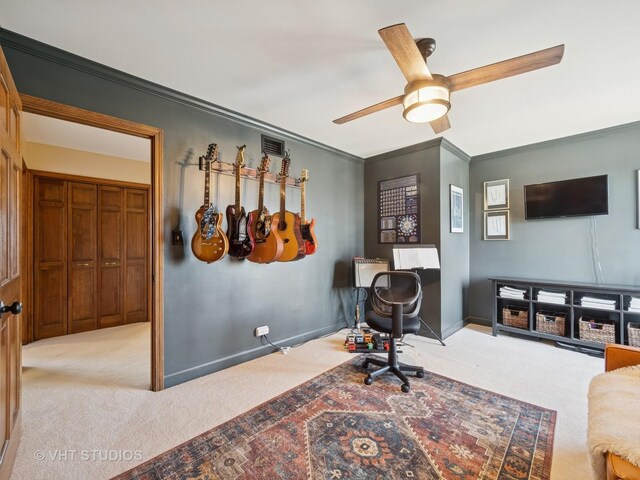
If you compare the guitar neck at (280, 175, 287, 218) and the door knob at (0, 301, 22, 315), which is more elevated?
the guitar neck at (280, 175, 287, 218)

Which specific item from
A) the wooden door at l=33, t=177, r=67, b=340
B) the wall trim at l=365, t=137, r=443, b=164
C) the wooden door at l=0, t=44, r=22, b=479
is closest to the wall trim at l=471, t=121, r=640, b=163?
the wall trim at l=365, t=137, r=443, b=164

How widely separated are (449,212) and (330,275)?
5.66 ft

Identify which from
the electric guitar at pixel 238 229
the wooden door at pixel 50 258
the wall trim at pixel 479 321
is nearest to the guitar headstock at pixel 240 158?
the electric guitar at pixel 238 229

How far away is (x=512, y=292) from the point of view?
137 inches

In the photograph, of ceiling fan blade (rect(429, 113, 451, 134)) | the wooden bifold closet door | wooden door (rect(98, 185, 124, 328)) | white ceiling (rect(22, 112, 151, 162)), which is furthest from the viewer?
wooden door (rect(98, 185, 124, 328))

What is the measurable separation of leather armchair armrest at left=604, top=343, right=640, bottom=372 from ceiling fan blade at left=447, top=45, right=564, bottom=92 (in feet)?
5.33

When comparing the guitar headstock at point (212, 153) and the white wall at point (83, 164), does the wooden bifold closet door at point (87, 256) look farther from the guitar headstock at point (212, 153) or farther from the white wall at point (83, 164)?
the guitar headstock at point (212, 153)

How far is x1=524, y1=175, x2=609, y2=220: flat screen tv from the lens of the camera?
10.4 ft

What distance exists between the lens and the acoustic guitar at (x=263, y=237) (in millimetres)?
2617

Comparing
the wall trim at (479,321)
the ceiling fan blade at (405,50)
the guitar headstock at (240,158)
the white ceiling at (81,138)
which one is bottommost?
the wall trim at (479,321)

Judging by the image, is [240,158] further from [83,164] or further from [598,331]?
[598,331]

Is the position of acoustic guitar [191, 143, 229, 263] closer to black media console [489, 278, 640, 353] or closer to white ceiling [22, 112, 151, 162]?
white ceiling [22, 112, 151, 162]

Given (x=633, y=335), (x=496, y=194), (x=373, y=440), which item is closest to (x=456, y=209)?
(x=496, y=194)

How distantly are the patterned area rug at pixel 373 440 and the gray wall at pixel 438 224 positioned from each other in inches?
53.8
